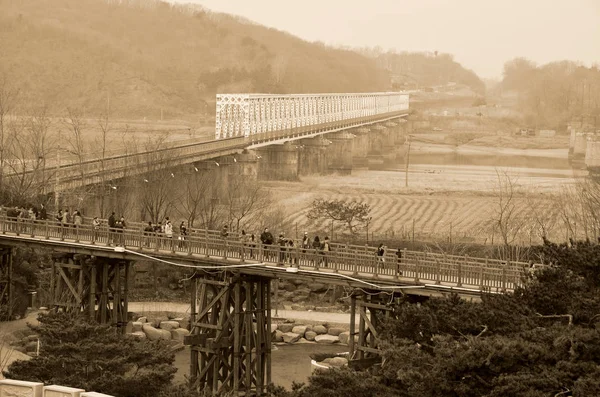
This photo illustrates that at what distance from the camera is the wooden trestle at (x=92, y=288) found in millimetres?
31938

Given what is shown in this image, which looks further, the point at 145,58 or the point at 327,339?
the point at 145,58

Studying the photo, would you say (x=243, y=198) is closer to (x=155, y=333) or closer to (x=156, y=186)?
(x=156, y=186)

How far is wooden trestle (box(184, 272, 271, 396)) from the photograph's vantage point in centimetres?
2819

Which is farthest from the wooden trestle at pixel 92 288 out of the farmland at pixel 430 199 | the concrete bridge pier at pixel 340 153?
the concrete bridge pier at pixel 340 153

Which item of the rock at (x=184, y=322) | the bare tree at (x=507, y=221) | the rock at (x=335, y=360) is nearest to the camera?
the rock at (x=335, y=360)

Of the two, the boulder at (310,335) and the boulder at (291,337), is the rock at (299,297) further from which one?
the boulder at (291,337)

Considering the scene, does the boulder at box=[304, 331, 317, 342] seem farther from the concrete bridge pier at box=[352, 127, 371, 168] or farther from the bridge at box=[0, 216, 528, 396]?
the concrete bridge pier at box=[352, 127, 371, 168]

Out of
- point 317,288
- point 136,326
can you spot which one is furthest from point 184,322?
point 317,288

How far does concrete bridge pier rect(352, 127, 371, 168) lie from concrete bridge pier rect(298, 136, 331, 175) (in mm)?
6169

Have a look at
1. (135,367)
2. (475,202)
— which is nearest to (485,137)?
(475,202)

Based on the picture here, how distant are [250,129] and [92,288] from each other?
50.7 m

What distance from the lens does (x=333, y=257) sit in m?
28.0

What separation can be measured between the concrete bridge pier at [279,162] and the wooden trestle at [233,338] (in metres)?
47.1

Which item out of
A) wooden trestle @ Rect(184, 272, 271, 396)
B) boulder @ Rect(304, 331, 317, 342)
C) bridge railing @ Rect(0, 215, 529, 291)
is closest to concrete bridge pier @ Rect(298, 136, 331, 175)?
boulder @ Rect(304, 331, 317, 342)
